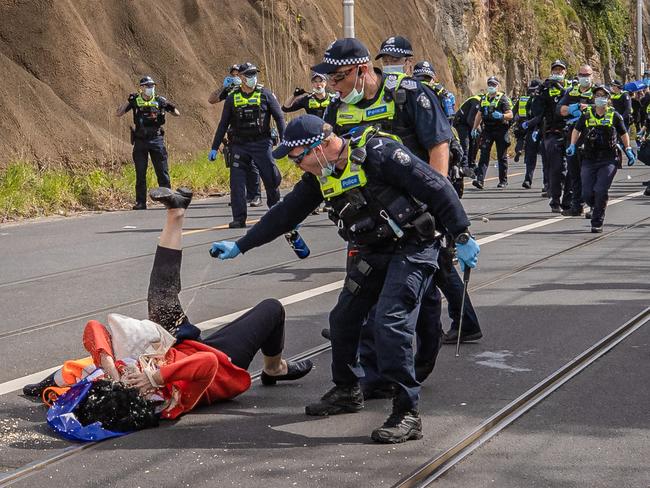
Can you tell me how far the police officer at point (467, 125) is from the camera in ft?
79.4

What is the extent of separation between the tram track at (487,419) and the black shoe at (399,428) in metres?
0.23

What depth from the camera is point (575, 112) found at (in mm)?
16844

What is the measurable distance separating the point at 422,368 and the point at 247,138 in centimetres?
925

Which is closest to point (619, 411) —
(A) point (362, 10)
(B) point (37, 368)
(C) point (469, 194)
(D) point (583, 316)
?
(D) point (583, 316)

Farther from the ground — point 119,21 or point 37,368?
point 119,21

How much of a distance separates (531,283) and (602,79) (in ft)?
174

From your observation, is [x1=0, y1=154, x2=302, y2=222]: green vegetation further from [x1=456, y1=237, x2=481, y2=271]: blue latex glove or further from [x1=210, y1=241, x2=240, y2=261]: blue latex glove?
[x1=456, y1=237, x2=481, y2=271]: blue latex glove

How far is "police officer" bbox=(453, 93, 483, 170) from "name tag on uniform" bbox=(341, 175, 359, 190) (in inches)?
718

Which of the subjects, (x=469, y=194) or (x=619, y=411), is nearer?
(x=619, y=411)

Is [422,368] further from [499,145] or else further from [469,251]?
[499,145]

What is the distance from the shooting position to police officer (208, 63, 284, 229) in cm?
1581

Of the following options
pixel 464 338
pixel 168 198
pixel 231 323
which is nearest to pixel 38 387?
pixel 231 323

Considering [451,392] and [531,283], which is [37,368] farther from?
[531,283]

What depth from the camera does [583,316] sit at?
9320 millimetres
